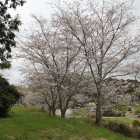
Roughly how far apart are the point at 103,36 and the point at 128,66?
2645 mm

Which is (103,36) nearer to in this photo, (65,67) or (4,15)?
(65,67)

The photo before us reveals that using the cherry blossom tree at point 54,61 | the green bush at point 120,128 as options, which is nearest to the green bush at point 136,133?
the green bush at point 120,128

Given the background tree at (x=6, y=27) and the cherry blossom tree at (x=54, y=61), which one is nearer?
the background tree at (x=6, y=27)

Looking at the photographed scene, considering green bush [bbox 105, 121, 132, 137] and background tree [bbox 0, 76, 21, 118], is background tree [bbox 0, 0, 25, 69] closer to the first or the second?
background tree [bbox 0, 76, 21, 118]

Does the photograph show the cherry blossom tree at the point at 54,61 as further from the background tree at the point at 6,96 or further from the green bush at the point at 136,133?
the green bush at the point at 136,133

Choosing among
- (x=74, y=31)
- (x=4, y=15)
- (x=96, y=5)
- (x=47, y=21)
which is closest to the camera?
(x=4, y=15)

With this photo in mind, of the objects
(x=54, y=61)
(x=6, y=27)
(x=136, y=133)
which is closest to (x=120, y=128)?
(x=136, y=133)

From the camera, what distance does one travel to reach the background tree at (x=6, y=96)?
389 inches

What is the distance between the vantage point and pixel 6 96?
1003 centimetres

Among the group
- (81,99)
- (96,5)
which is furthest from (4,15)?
(81,99)

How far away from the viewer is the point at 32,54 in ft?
32.3

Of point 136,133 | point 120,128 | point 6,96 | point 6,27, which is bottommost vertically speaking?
point 136,133

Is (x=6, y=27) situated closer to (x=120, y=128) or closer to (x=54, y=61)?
(x=54, y=61)

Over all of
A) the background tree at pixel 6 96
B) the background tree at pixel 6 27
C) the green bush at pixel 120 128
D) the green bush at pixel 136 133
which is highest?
the background tree at pixel 6 27
